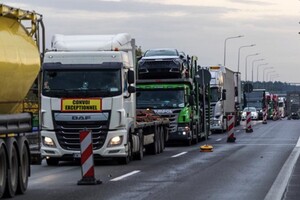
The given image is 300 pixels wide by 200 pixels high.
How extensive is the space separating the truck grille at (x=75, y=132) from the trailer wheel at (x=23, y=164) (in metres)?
6.67

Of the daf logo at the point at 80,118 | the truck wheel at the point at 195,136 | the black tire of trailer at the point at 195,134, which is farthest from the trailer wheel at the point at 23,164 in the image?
the truck wheel at the point at 195,136

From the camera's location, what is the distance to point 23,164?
52.3 ft

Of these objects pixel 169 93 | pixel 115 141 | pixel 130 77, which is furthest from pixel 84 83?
pixel 169 93

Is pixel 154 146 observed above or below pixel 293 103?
above

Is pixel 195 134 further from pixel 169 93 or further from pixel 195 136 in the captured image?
pixel 169 93

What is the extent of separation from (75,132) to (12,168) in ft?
25.3

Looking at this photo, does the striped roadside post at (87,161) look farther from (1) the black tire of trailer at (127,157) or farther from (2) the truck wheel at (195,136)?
(2) the truck wheel at (195,136)

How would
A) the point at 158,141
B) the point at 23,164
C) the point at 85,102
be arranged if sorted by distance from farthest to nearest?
the point at 158,141 → the point at 85,102 → the point at 23,164

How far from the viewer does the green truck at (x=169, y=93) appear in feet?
109

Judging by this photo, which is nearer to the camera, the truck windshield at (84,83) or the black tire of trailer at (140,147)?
the truck windshield at (84,83)

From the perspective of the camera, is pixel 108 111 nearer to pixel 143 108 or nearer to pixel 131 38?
pixel 131 38

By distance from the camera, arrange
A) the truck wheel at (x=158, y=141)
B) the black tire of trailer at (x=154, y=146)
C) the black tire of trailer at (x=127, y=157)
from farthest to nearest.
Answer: the truck wheel at (x=158, y=141) → the black tire of trailer at (x=154, y=146) → the black tire of trailer at (x=127, y=157)

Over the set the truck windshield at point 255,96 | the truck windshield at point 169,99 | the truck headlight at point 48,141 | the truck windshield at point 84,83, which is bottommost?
the truck headlight at point 48,141

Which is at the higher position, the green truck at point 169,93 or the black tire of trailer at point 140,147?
the green truck at point 169,93
